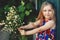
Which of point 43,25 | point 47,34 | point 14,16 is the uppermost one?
point 14,16

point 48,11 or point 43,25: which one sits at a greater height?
point 48,11

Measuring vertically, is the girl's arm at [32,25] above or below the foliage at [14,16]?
below

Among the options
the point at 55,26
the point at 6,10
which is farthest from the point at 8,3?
the point at 55,26

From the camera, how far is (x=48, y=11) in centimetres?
980

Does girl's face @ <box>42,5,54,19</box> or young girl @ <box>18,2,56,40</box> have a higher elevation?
girl's face @ <box>42,5,54,19</box>

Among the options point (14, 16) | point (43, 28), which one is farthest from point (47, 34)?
point (14, 16)

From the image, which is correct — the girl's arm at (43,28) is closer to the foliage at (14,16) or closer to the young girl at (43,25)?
the young girl at (43,25)

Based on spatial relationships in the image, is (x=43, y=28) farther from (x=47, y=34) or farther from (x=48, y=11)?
(x=48, y=11)

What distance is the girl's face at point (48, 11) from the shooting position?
9.80 metres

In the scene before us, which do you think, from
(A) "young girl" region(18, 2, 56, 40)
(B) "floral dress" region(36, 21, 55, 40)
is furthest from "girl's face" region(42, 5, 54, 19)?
(B) "floral dress" region(36, 21, 55, 40)

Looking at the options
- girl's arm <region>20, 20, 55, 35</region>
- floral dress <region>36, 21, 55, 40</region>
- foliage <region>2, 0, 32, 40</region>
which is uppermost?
foliage <region>2, 0, 32, 40</region>

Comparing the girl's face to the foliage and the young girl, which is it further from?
the foliage

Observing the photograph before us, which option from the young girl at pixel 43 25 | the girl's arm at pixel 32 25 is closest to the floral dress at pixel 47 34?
the young girl at pixel 43 25

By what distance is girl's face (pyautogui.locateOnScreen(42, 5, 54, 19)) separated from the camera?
980cm
